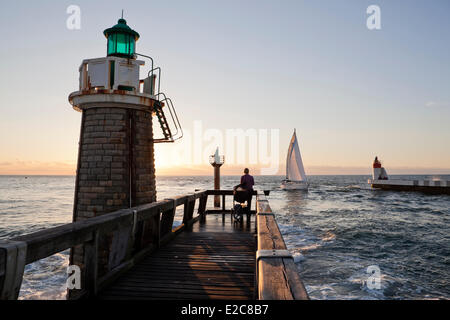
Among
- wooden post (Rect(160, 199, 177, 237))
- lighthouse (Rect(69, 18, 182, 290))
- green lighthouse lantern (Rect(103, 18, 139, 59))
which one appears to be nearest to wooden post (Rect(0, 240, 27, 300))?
wooden post (Rect(160, 199, 177, 237))

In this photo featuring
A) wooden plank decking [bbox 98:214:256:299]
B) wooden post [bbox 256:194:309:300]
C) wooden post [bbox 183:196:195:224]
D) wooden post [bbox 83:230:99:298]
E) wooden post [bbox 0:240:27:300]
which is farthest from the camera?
wooden post [bbox 183:196:195:224]

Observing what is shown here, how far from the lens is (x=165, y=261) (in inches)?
235

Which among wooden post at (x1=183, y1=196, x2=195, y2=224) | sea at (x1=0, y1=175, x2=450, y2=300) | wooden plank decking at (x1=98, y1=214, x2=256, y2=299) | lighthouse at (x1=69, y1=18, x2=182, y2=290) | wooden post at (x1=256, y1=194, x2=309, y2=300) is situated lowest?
sea at (x1=0, y1=175, x2=450, y2=300)

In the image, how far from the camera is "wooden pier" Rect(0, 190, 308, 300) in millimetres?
2711

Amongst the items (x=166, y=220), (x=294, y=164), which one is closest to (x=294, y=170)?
(x=294, y=164)

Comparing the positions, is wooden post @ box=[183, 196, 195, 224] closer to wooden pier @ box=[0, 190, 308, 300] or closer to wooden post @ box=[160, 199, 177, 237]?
wooden pier @ box=[0, 190, 308, 300]

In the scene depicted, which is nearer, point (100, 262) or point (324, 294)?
point (100, 262)

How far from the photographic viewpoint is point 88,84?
9367mm

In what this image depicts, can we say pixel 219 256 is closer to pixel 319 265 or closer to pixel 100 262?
pixel 100 262

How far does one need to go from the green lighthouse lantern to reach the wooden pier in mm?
5294
